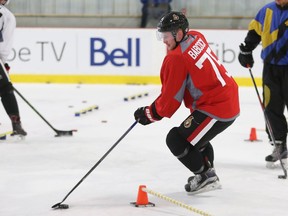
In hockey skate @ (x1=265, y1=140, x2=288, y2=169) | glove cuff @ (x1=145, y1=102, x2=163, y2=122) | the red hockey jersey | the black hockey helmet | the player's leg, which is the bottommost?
hockey skate @ (x1=265, y1=140, x2=288, y2=169)

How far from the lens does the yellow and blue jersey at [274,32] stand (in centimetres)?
491

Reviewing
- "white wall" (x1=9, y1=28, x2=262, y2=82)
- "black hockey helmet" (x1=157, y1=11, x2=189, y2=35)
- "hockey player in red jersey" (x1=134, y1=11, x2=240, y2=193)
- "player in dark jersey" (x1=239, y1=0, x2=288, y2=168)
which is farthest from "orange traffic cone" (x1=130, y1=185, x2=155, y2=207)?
"white wall" (x1=9, y1=28, x2=262, y2=82)

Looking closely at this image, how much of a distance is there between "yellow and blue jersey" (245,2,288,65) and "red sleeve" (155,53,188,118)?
1.15m

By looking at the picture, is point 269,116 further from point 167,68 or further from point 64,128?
point 64,128

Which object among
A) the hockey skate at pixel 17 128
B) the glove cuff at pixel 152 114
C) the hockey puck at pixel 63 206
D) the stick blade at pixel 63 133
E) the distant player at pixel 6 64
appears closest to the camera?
the hockey puck at pixel 63 206

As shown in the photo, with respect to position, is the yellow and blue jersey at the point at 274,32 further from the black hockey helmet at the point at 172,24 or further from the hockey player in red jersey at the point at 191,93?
the black hockey helmet at the point at 172,24

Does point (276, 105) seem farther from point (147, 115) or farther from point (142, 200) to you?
point (142, 200)

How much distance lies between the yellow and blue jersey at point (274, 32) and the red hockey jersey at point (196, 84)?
84 centimetres

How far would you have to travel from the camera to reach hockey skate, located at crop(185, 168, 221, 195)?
4.31 m

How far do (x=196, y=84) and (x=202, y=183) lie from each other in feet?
2.03

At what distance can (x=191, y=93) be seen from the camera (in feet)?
13.6

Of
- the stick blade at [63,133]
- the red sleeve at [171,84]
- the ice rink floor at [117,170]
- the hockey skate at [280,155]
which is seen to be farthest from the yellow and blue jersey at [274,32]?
the stick blade at [63,133]

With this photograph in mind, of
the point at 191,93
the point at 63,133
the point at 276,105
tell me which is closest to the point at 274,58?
the point at 276,105

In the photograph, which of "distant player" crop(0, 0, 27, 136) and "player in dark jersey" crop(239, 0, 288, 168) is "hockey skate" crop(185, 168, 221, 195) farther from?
"distant player" crop(0, 0, 27, 136)
